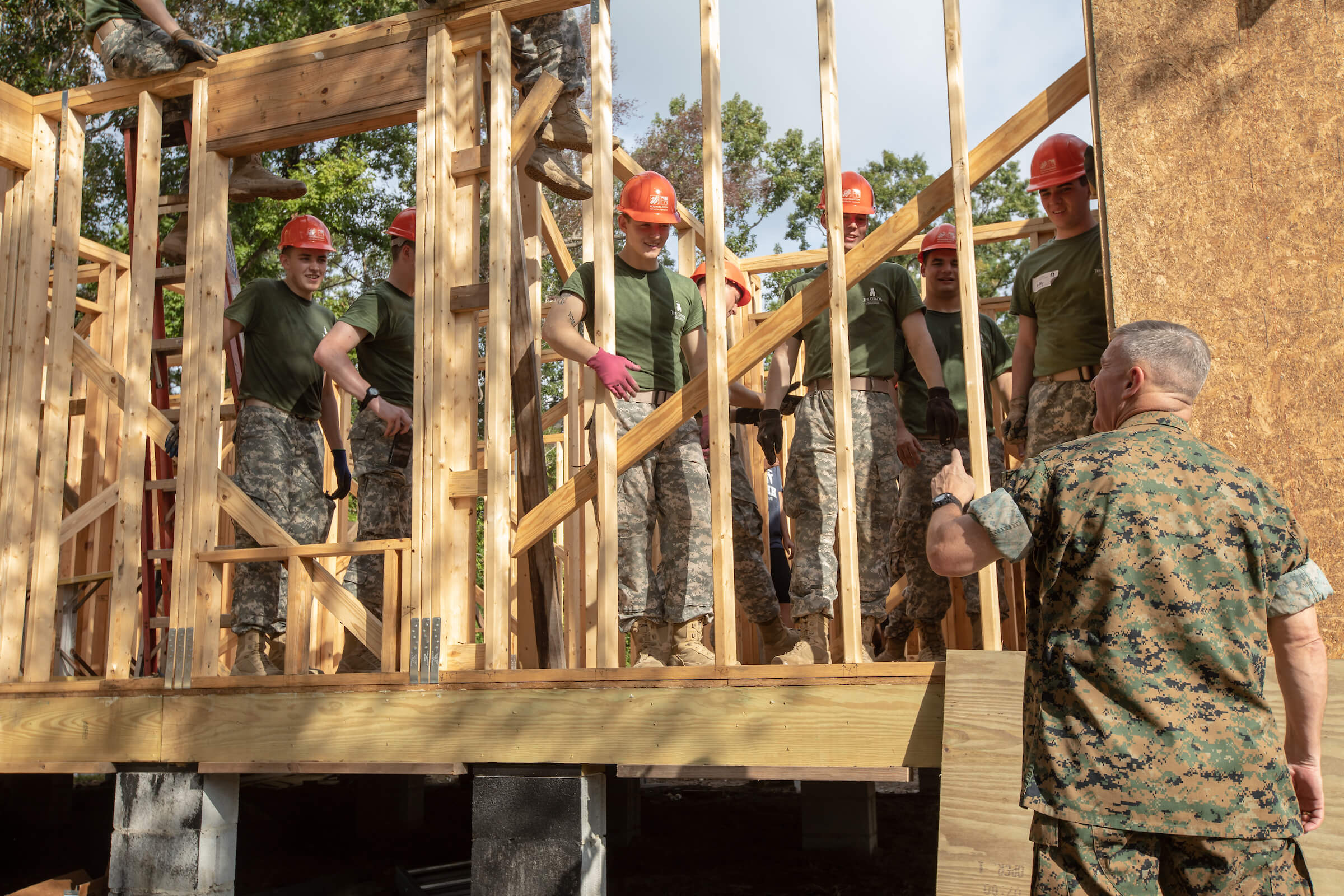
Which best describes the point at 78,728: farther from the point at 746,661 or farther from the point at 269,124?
the point at 746,661

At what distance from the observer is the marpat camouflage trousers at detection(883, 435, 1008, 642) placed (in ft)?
17.0

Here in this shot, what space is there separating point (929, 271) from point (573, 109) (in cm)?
196

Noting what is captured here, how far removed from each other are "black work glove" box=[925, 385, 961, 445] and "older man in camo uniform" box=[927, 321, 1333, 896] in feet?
7.01

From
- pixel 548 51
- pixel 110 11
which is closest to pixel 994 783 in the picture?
pixel 548 51

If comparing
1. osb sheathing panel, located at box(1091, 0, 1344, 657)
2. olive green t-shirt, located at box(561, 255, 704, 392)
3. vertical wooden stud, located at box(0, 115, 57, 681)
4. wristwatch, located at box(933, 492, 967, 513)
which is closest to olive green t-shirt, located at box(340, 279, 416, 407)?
olive green t-shirt, located at box(561, 255, 704, 392)

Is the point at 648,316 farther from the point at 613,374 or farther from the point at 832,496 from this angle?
the point at 832,496

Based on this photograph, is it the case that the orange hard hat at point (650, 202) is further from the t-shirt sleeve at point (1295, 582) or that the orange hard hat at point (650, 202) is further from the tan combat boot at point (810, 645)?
the t-shirt sleeve at point (1295, 582)

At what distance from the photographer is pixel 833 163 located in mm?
4316

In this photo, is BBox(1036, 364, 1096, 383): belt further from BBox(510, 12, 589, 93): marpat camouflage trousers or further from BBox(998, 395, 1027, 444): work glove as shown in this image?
BBox(510, 12, 589, 93): marpat camouflage trousers

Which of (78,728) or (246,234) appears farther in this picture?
(246,234)

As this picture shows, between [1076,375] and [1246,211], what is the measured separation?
98 centimetres

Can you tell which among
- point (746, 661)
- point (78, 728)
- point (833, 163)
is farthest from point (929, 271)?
point (78, 728)

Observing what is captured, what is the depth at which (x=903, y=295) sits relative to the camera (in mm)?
5422

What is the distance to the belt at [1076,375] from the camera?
4.59 metres
